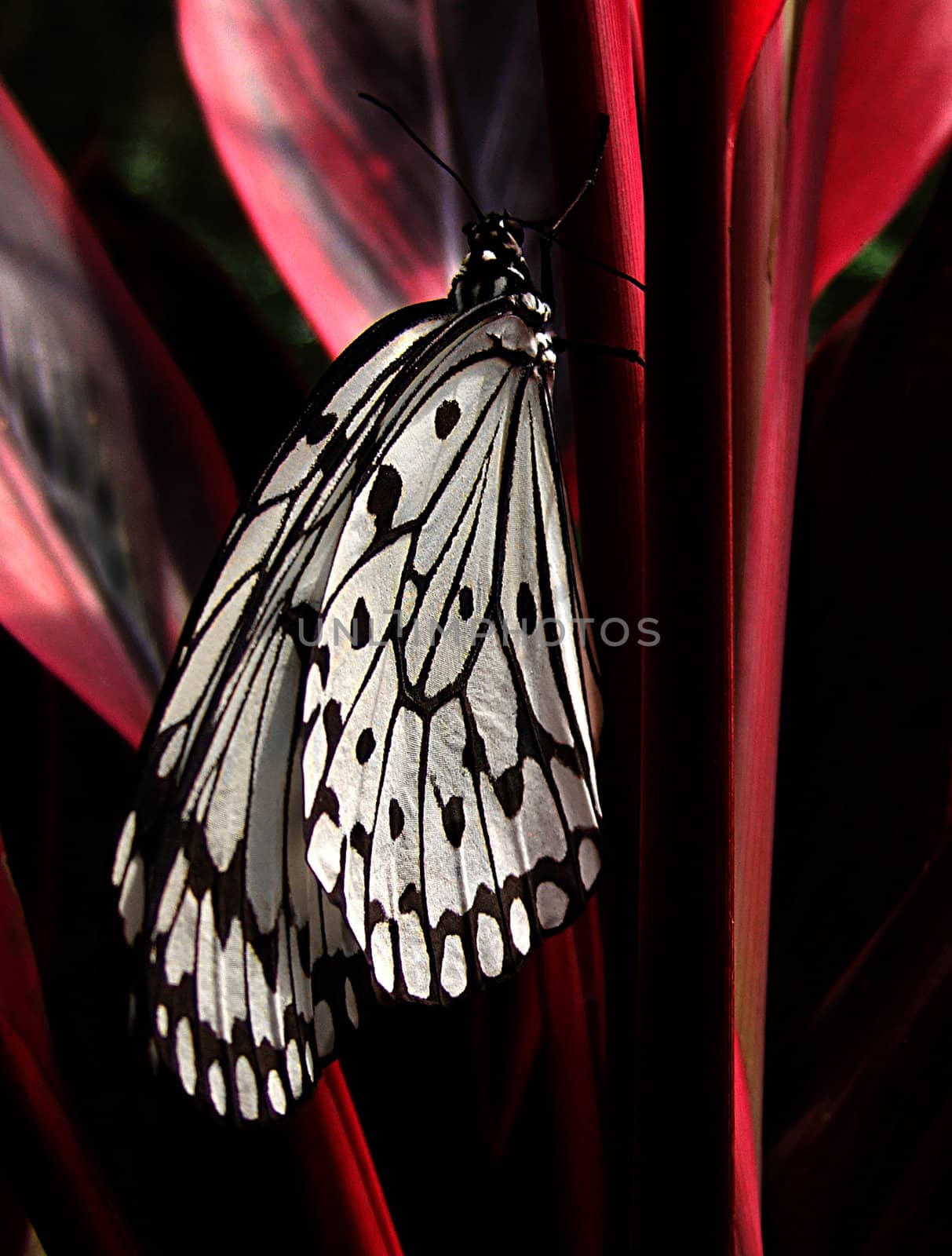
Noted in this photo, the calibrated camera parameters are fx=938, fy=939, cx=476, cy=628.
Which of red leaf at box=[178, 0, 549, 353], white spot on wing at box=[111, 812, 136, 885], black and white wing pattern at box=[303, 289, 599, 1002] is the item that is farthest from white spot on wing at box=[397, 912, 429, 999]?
red leaf at box=[178, 0, 549, 353]

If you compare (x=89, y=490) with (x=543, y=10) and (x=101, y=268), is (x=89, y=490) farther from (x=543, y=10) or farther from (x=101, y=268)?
(x=543, y=10)

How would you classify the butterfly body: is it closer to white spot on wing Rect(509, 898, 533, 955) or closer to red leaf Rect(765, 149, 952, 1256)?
white spot on wing Rect(509, 898, 533, 955)

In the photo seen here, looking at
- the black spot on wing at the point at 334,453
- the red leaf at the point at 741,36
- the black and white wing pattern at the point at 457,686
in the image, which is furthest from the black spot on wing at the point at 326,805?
the red leaf at the point at 741,36

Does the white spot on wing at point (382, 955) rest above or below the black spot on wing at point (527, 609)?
below

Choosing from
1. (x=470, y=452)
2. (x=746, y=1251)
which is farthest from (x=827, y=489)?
(x=746, y=1251)

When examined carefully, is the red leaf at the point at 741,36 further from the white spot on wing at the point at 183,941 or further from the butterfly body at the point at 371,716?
the white spot on wing at the point at 183,941

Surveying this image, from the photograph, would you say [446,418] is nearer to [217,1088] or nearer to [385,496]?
[385,496]

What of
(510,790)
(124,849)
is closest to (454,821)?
(510,790)
